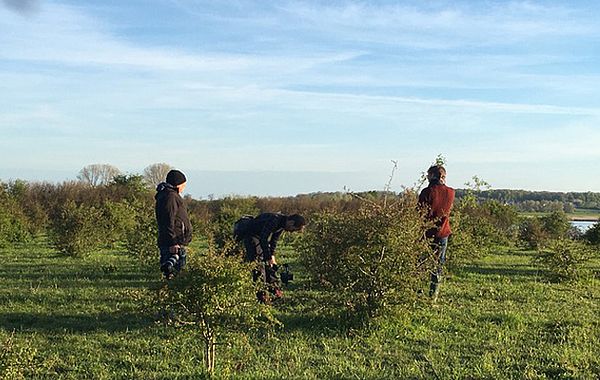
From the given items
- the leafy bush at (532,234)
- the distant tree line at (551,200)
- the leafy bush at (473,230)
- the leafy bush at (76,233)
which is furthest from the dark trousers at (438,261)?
the distant tree line at (551,200)

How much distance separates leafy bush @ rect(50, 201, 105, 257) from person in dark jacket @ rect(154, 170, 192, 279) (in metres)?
9.82

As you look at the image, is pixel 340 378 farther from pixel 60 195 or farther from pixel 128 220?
pixel 60 195

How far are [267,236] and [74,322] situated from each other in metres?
2.72

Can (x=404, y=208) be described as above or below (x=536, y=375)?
above

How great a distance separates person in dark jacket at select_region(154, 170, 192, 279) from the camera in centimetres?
773

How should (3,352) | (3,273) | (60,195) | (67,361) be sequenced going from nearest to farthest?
(3,352), (67,361), (3,273), (60,195)

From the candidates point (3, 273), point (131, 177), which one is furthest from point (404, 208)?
point (131, 177)

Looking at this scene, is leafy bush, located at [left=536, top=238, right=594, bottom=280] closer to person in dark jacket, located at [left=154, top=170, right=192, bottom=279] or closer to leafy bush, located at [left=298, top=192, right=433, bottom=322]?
leafy bush, located at [left=298, top=192, right=433, bottom=322]

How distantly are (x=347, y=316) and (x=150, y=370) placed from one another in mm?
2635

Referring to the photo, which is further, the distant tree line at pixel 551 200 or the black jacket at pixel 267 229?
the distant tree line at pixel 551 200

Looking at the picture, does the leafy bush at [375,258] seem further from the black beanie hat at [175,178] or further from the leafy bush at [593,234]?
the leafy bush at [593,234]

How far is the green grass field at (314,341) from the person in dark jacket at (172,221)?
0.79m

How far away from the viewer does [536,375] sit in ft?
18.2

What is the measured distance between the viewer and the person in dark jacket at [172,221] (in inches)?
304
